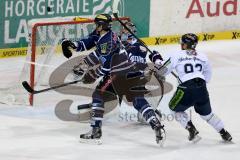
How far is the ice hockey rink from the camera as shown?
7.19 metres

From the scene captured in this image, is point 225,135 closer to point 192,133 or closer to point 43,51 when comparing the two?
point 192,133

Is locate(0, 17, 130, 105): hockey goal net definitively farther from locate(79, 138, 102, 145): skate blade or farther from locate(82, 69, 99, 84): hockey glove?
locate(79, 138, 102, 145): skate blade

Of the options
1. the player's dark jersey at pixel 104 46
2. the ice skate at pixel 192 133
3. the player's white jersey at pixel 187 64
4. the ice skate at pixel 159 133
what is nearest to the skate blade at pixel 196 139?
A: the ice skate at pixel 192 133

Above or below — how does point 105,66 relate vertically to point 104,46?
below

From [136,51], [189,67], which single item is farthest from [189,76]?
[136,51]

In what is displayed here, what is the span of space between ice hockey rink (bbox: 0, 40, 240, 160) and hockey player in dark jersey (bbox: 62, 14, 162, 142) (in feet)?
0.74

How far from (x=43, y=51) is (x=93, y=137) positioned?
2.19m

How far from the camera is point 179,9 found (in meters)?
13.3

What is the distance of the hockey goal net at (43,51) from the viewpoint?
911cm

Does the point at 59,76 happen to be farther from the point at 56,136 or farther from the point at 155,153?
the point at 155,153

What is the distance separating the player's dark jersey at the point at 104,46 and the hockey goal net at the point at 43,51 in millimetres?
1390

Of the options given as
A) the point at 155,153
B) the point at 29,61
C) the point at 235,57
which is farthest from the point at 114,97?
the point at 235,57

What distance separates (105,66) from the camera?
304 inches

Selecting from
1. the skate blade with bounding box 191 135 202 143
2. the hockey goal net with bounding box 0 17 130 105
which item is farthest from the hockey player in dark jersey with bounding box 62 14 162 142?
the hockey goal net with bounding box 0 17 130 105
